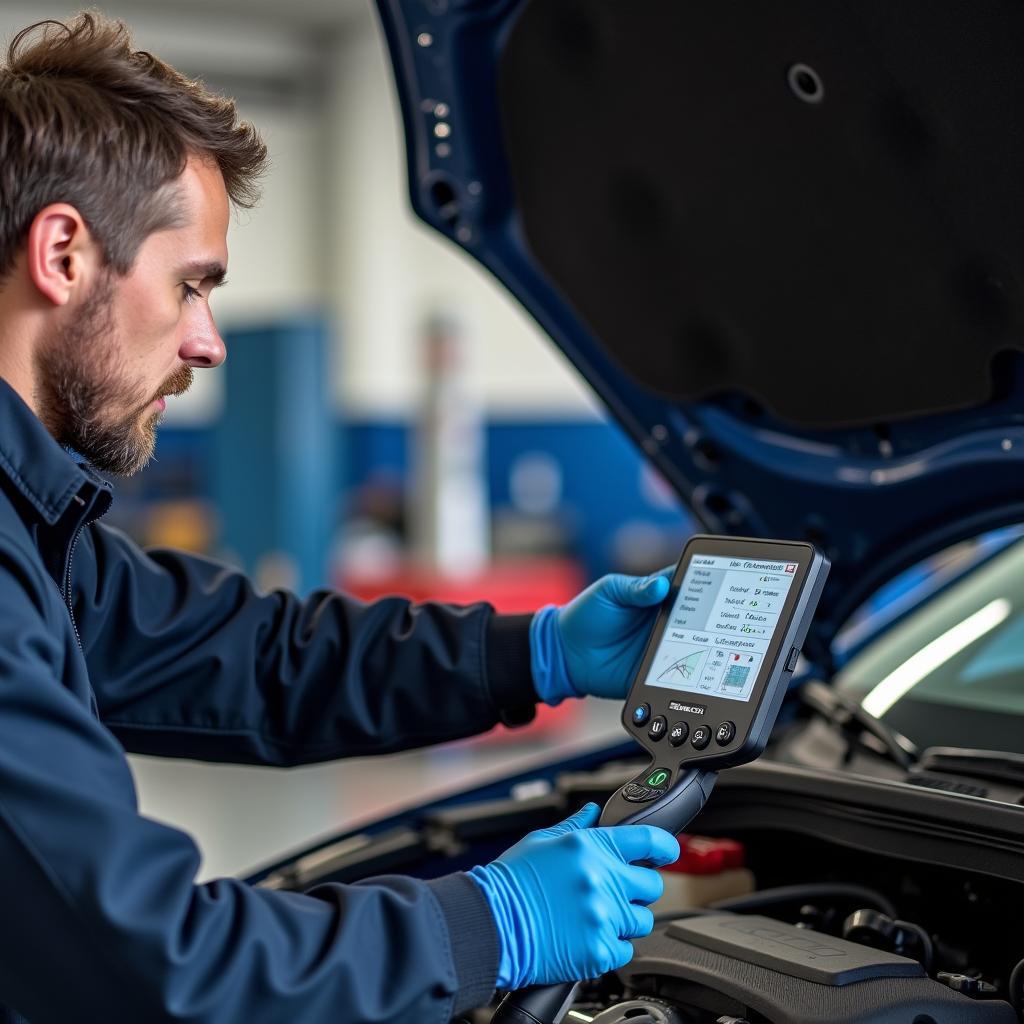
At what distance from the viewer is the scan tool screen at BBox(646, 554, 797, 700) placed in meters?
1.36

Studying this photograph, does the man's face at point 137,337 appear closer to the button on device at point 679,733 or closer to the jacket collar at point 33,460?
the jacket collar at point 33,460

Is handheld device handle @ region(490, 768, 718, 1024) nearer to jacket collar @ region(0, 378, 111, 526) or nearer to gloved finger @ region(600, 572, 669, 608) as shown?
gloved finger @ region(600, 572, 669, 608)

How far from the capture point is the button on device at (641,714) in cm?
143

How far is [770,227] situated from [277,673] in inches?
31.7

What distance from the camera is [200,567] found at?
1758 mm

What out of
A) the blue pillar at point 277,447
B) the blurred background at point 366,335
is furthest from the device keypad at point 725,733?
the blurred background at point 366,335

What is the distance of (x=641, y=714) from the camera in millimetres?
1433

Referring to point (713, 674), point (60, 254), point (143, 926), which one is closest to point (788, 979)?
point (713, 674)

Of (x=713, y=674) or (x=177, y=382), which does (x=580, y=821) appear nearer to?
(x=713, y=674)

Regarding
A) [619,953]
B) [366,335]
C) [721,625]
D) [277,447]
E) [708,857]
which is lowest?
[277,447]

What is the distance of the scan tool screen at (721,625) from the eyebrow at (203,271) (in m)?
0.60

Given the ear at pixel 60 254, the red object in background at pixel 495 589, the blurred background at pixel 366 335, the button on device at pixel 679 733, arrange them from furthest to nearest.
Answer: the blurred background at pixel 366 335 → the red object in background at pixel 495 589 → the button on device at pixel 679 733 → the ear at pixel 60 254

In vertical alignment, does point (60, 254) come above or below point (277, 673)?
above

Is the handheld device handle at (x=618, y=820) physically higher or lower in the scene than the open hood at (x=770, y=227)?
lower
